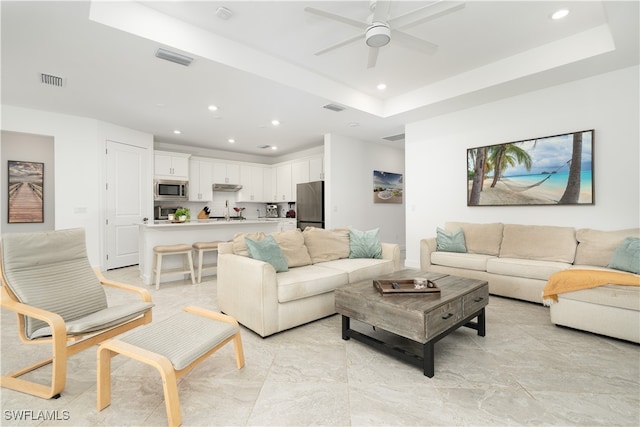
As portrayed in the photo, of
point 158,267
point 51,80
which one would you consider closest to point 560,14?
point 158,267

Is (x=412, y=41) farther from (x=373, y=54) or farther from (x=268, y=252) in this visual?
(x=268, y=252)

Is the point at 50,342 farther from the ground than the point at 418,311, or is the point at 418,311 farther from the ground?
the point at 418,311

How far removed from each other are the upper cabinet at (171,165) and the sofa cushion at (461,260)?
5.48 metres

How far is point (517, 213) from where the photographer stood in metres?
4.09

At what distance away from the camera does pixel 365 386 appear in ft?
5.82

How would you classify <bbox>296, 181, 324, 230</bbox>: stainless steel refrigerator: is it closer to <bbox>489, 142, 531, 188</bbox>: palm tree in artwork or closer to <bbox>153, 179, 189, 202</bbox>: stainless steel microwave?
<bbox>153, 179, 189, 202</bbox>: stainless steel microwave

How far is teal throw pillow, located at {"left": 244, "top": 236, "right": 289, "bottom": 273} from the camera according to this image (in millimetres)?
2730

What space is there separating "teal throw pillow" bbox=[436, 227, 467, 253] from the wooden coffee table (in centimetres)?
166

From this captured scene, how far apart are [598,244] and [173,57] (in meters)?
4.88

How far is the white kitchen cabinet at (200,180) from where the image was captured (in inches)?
272

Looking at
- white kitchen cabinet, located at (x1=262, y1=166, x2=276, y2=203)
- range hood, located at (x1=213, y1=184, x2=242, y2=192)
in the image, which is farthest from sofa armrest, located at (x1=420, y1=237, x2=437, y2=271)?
range hood, located at (x1=213, y1=184, x2=242, y2=192)

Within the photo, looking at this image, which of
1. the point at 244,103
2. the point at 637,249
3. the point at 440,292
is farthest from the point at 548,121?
the point at 244,103

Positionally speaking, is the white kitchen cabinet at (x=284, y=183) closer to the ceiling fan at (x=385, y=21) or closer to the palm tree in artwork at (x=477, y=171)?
the palm tree in artwork at (x=477, y=171)

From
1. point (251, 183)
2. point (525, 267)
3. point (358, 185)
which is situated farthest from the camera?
point (251, 183)
